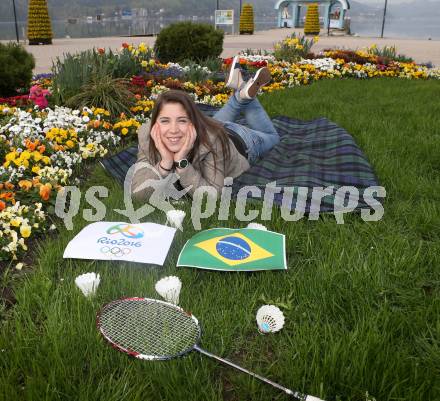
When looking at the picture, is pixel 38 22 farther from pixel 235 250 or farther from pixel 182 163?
pixel 235 250

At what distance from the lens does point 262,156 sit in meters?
4.80

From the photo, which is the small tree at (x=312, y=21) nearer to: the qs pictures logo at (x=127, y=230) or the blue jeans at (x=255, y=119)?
the blue jeans at (x=255, y=119)

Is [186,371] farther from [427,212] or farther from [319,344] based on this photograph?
[427,212]

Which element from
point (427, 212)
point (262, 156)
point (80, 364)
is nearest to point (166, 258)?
point (80, 364)

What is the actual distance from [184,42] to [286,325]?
1079 centimetres

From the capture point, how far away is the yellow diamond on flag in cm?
262

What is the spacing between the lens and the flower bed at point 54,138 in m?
3.13

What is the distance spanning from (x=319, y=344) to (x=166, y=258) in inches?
45.2

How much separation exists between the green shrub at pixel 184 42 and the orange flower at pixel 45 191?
893 cm

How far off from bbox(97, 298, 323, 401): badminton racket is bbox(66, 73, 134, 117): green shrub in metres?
4.40

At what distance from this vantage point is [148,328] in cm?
193

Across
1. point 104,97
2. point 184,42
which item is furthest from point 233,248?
point 184,42

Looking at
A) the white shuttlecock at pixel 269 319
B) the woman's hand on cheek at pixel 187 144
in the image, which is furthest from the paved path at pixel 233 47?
the white shuttlecock at pixel 269 319

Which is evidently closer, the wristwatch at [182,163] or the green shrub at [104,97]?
the wristwatch at [182,163]
